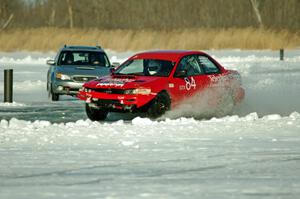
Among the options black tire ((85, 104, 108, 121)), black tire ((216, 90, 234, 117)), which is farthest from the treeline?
black tire ((85, 104, 108, 121))

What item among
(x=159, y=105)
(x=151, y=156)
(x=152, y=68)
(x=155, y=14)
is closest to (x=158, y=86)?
(x=159, y=105)

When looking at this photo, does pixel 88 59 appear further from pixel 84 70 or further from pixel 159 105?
pixel 159 105

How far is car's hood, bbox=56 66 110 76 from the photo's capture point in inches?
862

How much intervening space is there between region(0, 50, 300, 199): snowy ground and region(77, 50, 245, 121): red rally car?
0.70m

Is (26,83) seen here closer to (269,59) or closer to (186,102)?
(186,102)

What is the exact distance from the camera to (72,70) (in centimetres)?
2205

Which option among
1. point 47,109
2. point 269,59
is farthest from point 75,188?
point 269,59

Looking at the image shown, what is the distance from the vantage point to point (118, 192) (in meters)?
8.30

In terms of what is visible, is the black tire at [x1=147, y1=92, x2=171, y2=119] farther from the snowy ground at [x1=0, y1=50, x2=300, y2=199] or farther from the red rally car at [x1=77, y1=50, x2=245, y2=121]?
the snowy ground at [x1=0, y1=50, x2=300, y2=199]

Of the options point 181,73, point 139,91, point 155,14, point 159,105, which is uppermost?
point 181,73

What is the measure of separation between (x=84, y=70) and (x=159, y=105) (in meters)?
6.29

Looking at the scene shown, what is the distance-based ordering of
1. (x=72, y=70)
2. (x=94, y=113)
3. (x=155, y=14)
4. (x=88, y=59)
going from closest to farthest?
(x=94, y=113) → (x=72, y=70) → (x=88, y=59) → (x=155, y=14)

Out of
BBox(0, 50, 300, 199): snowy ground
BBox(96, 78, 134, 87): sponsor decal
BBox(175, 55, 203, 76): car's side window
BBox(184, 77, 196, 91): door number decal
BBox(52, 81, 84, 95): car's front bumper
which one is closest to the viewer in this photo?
BBox(0, 50, 300, 199): snowy ground

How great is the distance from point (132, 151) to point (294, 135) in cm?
331
